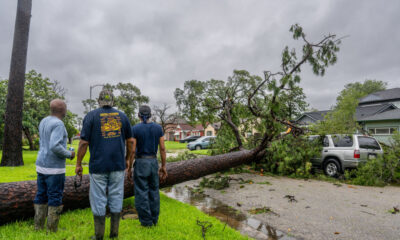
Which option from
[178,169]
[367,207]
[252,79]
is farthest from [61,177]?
[252,79]

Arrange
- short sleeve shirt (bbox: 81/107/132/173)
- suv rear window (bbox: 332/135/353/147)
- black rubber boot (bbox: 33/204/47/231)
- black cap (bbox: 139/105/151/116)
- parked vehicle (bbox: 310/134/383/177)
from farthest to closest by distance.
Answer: suv rear window (bbox: 332/135/353/147) < parked vehicle (bbox: 310/134/383/177) < black cap (bbox: 139/105/151/116) < black rubber boot (bbox: 33/204/47/231) < short sleeve shirt (bbox: 81/107/132/173)

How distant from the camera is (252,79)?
29.5 metres

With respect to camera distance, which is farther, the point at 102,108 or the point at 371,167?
the point at 371,167

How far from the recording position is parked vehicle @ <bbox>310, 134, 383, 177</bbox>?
7.36m

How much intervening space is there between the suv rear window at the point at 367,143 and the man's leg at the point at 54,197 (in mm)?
8538

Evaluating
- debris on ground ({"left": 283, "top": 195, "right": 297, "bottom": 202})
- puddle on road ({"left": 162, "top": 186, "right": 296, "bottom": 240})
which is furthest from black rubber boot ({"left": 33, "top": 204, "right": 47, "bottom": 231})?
debris on ground ({"left": 283, "top": 195, "right": 297, "bottom": 202})

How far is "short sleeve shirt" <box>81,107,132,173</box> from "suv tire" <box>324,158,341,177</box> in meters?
7.67

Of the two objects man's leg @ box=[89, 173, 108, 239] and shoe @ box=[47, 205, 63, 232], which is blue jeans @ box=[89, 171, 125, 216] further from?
shoe @ box=[47, 205, 63, 232]

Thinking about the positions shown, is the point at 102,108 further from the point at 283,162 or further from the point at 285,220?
the point at 283,162

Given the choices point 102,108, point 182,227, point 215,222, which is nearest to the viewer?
point 102,108

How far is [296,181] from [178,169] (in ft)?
14.3

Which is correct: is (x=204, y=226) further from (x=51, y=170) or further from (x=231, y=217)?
(x=51, y=170)

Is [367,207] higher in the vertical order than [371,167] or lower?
lower

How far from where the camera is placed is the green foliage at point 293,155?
7820 mm
